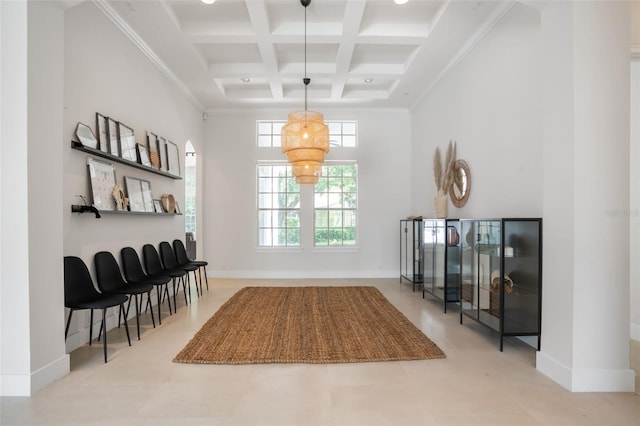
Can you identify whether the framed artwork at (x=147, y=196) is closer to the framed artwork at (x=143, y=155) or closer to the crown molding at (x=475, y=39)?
the framed artwork at (x=143, y=155)

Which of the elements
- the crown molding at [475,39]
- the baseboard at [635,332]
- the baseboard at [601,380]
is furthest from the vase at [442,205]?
the baseboard at [601,380]

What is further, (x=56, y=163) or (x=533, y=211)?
(x=533, y=211)

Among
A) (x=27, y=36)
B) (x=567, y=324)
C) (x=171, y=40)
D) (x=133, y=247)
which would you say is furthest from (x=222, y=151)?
(x=567, y=324)

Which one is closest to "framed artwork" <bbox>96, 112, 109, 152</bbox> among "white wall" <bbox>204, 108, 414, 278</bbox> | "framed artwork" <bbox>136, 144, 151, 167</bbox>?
"framed artwork" <bbox>136, 144, 151, 167</bbox>

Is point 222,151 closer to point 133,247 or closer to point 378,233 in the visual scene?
point 133,247

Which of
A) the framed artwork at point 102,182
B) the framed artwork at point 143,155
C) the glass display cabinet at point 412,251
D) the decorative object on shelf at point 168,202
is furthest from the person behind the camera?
the glass display cabinet at point 412,251

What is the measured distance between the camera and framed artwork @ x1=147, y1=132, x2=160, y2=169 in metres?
4.59

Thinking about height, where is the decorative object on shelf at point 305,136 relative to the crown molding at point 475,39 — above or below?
below

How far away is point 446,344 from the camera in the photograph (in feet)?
10.9

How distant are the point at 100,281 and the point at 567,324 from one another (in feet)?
13.9

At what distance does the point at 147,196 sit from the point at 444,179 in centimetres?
445

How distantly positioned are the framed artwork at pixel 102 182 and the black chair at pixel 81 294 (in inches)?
26.9

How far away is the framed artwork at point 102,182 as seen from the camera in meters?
3.41

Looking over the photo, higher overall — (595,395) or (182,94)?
(182,94)
